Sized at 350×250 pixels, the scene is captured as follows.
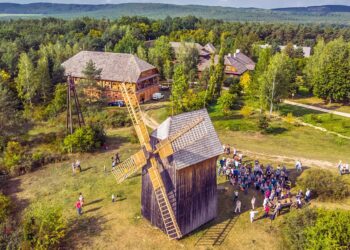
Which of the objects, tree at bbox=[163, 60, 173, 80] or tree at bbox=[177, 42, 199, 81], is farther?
tree at bbox=[163, 60, 173, 80]

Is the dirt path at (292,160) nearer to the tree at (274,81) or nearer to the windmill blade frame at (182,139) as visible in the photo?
the windmill blade frame at (182,139)

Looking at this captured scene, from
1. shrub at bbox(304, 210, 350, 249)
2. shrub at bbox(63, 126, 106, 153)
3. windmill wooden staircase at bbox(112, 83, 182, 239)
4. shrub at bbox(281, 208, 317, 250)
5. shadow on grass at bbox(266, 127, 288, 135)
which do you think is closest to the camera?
shrub at bbox(304, 210, 350, 249)

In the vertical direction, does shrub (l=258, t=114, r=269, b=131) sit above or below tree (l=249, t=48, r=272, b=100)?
below

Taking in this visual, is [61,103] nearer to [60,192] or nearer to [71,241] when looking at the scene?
[60,192]

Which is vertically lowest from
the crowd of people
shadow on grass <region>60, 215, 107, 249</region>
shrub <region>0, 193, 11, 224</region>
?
shadow on grass <region>60, 215, 107, 249</region>

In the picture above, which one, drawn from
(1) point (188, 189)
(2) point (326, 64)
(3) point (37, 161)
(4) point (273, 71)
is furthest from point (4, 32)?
(1) point (188, 189)

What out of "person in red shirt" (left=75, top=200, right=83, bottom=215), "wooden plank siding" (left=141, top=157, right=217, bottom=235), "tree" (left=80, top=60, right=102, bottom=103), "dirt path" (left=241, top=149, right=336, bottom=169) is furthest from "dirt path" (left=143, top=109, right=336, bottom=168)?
"tree" (left=80, top=60, right=102, bottom=103)

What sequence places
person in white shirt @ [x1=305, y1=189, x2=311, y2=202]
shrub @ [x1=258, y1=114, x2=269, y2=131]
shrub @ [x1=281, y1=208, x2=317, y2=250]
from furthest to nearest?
shrub @ [x1=258, y1=114, x2=269, y2=131], person in white shirt @ [x1=305, y1=189, x2=311, y2=202], shrub @ [x1=281, y1=208, x2=317, y2=250]

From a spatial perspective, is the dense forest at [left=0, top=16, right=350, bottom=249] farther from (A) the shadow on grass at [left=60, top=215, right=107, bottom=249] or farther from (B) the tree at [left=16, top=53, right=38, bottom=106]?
(A) the shadow on grass at [left=60, top=215, right=107, bottom=249]
